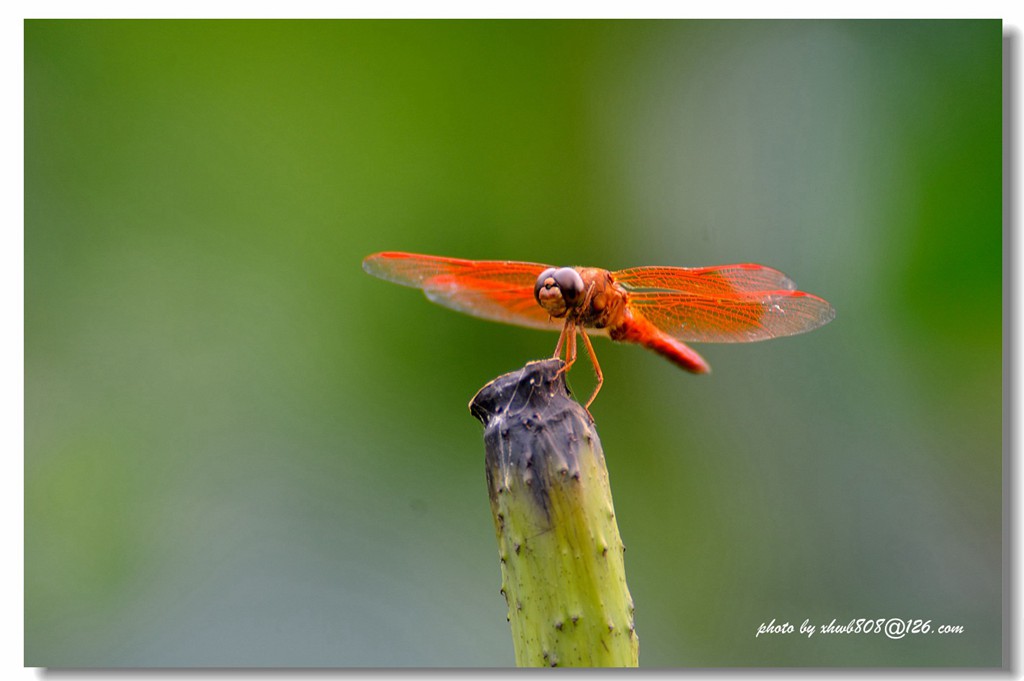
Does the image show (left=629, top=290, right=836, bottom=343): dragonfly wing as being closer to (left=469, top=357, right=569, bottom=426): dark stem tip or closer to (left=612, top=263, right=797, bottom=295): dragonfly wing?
(left=612, top=263, right=797, bottom=295): dragonfly wing

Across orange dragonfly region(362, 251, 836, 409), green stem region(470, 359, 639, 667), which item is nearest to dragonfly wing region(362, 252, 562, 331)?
orange dragonfly region(362, 251, 836, 409)

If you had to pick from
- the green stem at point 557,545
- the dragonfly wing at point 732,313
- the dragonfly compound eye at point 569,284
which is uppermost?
the dragonfly compound eye at point 569,284

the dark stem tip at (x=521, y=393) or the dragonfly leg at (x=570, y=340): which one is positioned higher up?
the dragonfly leg at (x=570, y=340)

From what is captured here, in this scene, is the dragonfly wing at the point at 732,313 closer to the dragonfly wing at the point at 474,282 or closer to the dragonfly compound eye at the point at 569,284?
the dragonfly wing at the point at 474,282

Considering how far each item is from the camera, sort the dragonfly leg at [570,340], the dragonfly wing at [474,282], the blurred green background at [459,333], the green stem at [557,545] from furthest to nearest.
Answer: the blurred green background at [459,333] < the dragonfly wing at [474,282] < the dragonfly leg at [570,340] < the green stem at [557,545]

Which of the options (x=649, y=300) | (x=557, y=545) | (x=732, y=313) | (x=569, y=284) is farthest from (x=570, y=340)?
(x=557, y=545)

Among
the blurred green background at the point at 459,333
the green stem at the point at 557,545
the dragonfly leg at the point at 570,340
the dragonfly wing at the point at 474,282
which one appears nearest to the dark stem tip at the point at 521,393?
the green stem at the point at 557,545
